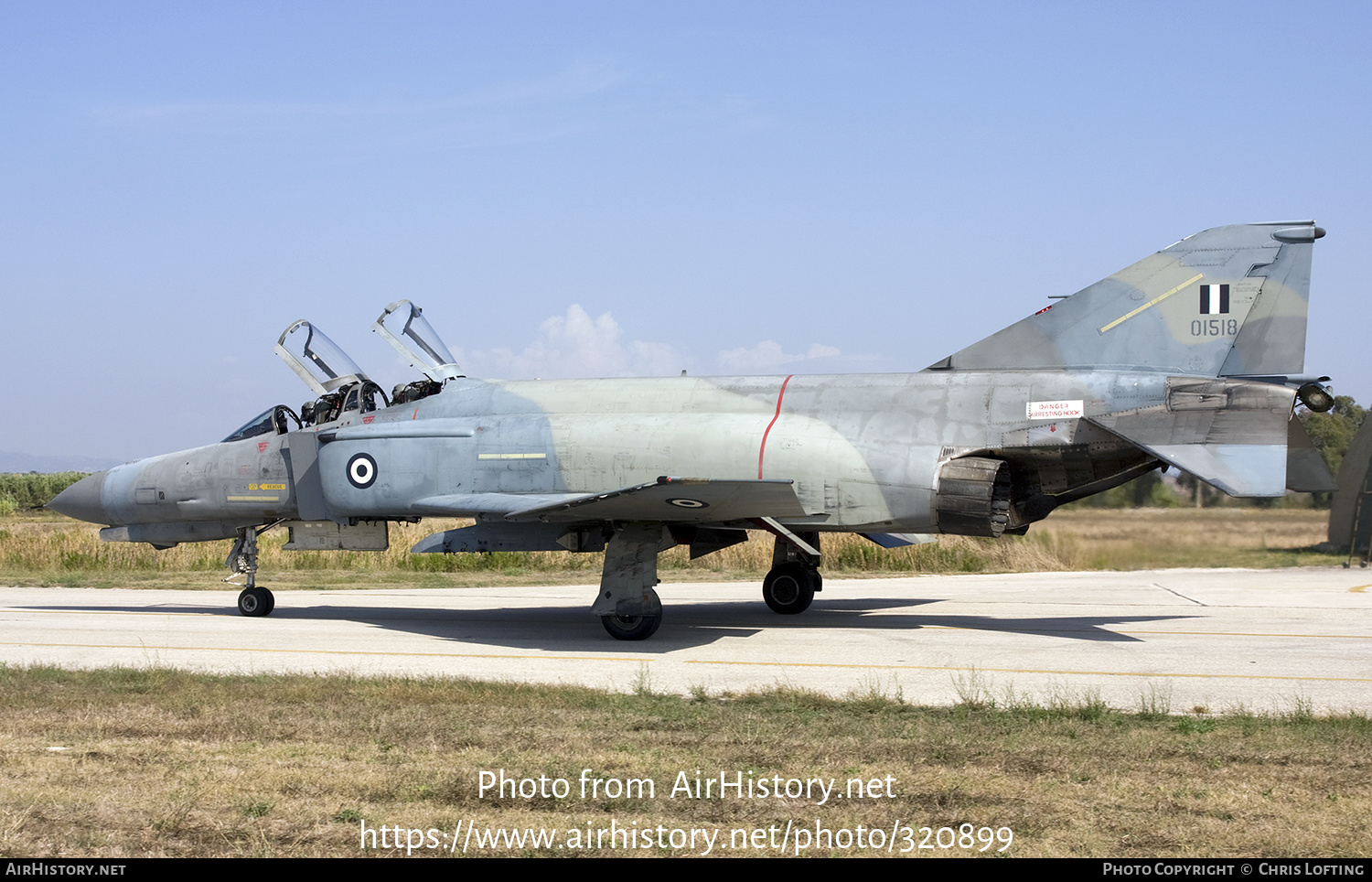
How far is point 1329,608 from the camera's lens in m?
16.1

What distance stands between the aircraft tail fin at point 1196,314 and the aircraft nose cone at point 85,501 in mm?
12952

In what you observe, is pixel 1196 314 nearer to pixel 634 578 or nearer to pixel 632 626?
pixel 634 578

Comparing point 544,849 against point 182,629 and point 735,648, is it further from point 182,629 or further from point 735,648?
point 182,629

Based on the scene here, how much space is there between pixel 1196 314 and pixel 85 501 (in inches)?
604

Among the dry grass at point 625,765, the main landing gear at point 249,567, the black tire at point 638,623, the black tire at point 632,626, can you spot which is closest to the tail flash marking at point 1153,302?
the dry grass at point 625,765

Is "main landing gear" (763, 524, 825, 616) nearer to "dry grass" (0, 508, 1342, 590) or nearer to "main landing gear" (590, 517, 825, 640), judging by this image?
"main landing gear" (590, 517, 825, 640)

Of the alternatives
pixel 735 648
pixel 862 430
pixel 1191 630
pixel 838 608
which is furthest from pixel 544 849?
pixel 838 608

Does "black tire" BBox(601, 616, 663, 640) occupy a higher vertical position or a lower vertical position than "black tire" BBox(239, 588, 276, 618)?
higher

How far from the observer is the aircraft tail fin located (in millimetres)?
12711

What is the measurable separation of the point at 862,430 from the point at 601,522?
3.39 meters

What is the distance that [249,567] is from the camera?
16656 millimetres

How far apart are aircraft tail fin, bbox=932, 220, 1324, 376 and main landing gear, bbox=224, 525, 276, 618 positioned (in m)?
10.8

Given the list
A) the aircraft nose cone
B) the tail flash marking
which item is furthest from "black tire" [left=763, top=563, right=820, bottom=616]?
the aircraft nose cone

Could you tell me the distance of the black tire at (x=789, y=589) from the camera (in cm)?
1653
